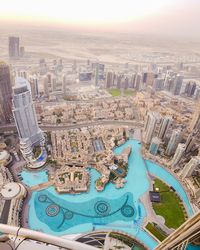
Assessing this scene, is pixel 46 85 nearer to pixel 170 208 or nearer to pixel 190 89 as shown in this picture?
pixel 170 208

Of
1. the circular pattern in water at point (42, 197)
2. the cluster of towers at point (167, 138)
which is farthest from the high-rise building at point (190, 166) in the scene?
the circular pattern in water at point (42, 197)

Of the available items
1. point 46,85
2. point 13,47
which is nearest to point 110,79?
point 46,85

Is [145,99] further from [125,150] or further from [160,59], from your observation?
[160,59]

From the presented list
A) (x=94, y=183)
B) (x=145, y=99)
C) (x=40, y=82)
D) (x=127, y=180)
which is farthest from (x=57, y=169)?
(x=40, y=82)

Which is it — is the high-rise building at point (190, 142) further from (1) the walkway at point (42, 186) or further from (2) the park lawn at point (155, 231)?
(1) the walkway at point (42, 186)

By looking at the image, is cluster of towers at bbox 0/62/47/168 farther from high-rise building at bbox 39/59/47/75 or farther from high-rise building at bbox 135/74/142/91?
high-rise building at bbox 135/74/142/91

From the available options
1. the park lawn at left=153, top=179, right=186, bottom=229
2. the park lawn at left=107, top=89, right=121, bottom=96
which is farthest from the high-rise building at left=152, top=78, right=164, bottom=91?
the park lawn at left=153, top=179, right=186, bottom=229
